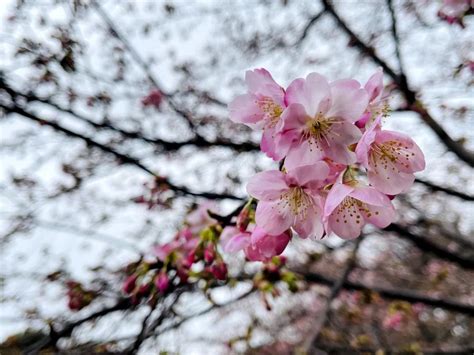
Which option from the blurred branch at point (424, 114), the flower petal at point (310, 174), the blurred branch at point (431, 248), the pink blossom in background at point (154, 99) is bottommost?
the blurred branch at point (431, 248)

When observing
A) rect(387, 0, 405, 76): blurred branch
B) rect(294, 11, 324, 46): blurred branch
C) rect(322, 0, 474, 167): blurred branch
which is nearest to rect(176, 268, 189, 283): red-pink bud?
rect(322, 0, 474, 167): blurred branch

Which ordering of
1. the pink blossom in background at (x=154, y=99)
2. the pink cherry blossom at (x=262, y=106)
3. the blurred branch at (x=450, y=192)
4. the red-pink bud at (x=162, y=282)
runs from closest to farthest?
the pink cherry blossom at (x=262, y=106) < the red-pink bud at (x=162, y=282) < the blurred branch at (x=450, y=192) < the pink blossom in background at (x=154, y=99)

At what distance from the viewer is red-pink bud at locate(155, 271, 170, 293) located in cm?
152

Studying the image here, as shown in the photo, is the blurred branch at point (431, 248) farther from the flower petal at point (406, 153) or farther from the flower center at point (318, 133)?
the flower center at point (318, 133)

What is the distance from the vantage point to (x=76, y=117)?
9.22 ft

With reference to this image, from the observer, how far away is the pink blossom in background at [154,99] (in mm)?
4059

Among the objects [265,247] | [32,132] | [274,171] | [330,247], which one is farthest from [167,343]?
[330,247]

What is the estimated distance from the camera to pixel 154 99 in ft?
13.4

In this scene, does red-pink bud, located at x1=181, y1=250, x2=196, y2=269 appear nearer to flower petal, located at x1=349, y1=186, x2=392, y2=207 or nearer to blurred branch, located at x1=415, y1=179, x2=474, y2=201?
flower petal, located at x1=349, y1=186, x2=392, y2=207

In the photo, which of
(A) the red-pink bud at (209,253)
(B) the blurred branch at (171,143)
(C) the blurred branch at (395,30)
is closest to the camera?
(A) the red-pink bud at (209,253)

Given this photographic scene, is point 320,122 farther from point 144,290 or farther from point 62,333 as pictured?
point 62,333

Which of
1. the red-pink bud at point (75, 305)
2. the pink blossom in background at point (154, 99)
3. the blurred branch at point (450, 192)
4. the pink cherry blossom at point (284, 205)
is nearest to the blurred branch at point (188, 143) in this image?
the blurred branch at point (450, 192)

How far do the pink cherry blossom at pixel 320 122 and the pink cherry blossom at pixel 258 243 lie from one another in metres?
0.23

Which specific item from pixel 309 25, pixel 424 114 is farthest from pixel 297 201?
pixel 309 25
